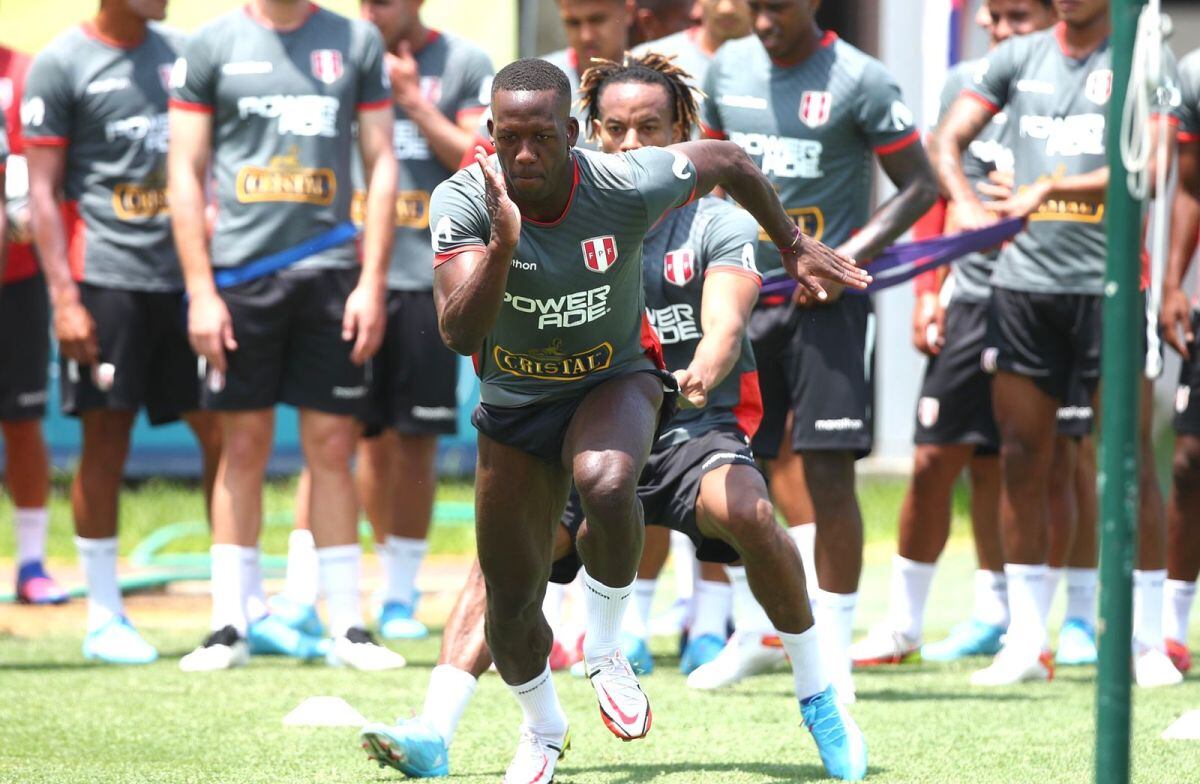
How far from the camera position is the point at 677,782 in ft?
16.1

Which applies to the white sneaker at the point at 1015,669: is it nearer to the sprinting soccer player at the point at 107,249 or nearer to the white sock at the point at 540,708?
the white sock at the point at 540,708

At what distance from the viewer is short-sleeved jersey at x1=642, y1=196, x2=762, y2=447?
19.1 ft

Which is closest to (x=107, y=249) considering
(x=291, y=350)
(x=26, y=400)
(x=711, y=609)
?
(x=291, y=350)

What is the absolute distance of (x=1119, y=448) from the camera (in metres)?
3.25

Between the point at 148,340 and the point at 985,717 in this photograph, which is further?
the point at 148,340

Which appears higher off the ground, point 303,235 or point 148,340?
point 303,235

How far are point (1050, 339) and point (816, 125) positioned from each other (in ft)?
4.32

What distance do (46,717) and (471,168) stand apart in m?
2.59

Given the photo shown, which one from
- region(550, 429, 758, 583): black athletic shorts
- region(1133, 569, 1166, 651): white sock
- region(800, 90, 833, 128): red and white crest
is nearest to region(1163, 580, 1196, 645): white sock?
region(1133, 569, 1166, 651): white sock

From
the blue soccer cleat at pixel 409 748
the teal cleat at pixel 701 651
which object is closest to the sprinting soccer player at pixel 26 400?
the teal cleat at pixel 701 651

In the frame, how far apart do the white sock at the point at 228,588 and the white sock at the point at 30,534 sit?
2116 millimetres

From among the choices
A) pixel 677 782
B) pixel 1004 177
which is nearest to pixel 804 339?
pixel 1004 177

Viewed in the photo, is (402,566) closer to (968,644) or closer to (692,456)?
(968,644)

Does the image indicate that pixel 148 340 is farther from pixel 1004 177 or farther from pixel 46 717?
pixel 1004 177
